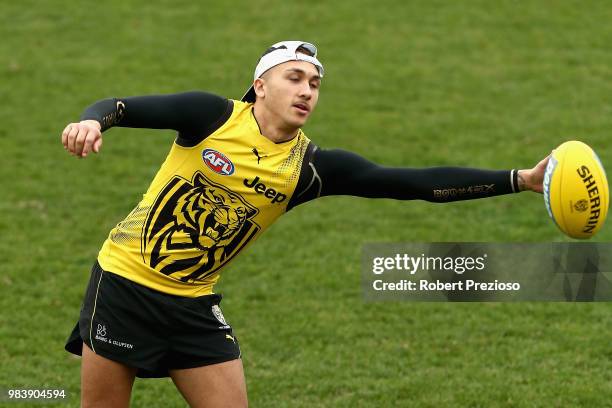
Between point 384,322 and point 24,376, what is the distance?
3.45 m

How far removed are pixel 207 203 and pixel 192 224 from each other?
157mm

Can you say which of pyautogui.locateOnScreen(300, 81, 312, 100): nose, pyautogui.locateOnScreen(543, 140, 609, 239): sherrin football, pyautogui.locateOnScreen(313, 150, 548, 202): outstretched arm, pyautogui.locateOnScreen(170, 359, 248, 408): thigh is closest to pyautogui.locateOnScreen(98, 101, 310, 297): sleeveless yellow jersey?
pyautogui.locateOnScreen(313, 150, 548, 202): outstretched arm

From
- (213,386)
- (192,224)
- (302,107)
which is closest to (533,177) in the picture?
(302,107)

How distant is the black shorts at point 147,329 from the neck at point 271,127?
111 centimetres

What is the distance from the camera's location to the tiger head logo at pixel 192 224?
262 inches

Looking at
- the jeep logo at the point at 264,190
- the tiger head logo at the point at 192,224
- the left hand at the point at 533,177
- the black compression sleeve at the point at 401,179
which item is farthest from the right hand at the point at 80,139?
the left hand at the point at 533,177

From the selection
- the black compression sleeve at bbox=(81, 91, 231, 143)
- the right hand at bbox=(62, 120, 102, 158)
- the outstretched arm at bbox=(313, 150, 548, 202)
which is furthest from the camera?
the outstretched arm at bbox=(313, 150, 548, 202)

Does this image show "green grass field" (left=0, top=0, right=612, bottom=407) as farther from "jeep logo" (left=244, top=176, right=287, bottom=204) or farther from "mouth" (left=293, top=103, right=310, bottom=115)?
"mouth" (left=293, top=103, right=310, bottom=115)

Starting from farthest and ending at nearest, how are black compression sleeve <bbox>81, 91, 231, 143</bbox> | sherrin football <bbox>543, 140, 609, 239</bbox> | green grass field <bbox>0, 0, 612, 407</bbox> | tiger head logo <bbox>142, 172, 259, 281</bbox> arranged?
green grass field <bbox>0, 0, 612, 407</bbox> → tiger head logo <bbox>142, 172, 259, 281</bbox> → black compression sleeve <bbox>81, 91, 231, 143</bbox> → sherrin football <bbox>543, 140, 609, 239</bbox>

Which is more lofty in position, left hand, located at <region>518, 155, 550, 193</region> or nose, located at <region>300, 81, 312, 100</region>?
nose, located at <region>300, 81, 312, 100</region>

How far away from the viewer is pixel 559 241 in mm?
12391

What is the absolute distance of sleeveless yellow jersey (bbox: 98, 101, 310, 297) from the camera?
660cm

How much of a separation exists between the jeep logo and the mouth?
48 cm

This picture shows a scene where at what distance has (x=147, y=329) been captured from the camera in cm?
671
